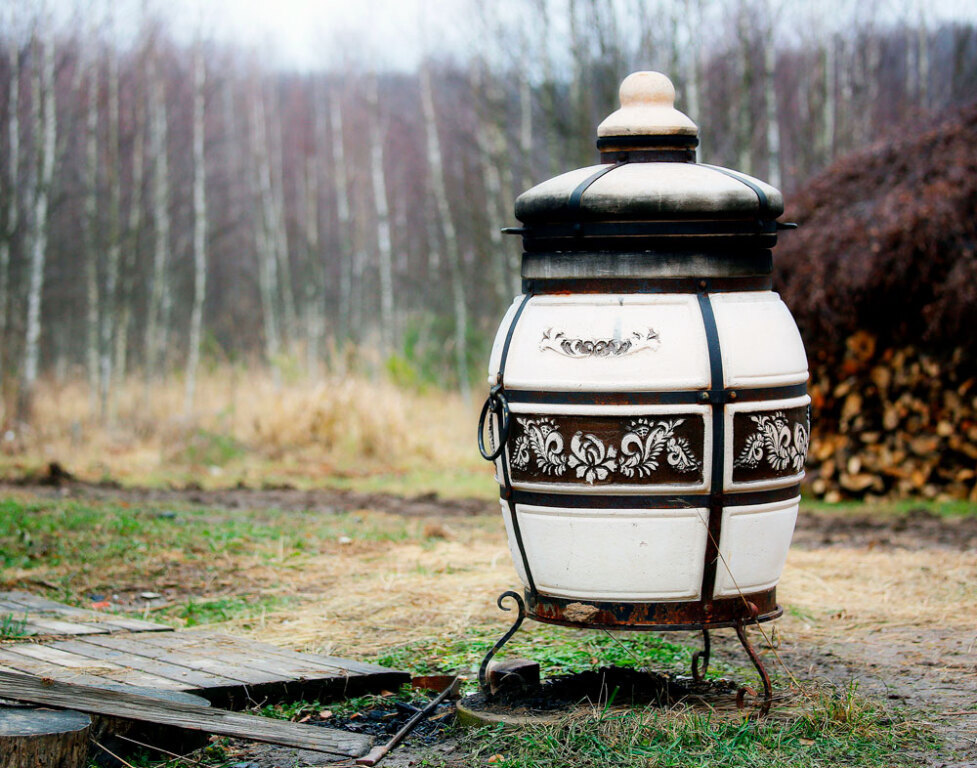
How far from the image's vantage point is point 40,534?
5.85m

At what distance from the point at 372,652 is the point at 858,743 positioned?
6.07ft

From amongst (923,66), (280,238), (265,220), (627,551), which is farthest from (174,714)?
(280,238)

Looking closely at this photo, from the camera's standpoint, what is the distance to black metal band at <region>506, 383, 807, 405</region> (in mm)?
2975

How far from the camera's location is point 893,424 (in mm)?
7992

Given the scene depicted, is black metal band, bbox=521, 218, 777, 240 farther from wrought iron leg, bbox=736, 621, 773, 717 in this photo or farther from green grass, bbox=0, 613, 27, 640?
green grass, bbox=0, 613, 27, 640

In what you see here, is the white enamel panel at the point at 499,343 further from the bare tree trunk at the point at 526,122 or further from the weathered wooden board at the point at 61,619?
the bare tree trunk at the point at 526,122

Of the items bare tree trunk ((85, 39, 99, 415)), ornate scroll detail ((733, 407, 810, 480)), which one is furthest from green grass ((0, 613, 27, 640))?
bare tree trunk ((85, 39, 99, 415))

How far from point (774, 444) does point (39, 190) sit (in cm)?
1267

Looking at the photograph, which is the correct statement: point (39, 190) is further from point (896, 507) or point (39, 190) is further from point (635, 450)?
point (635, 450)

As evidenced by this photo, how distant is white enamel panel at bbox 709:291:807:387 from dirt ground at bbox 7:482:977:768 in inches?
36.0

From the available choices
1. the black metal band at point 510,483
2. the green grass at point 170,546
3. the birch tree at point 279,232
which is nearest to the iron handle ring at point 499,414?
the black metal band at point 510,483

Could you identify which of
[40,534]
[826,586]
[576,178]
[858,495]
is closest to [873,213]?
[858,495]

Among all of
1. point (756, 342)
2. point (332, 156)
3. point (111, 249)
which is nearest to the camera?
point (756, 342)

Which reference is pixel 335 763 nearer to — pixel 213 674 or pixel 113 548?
pixel 213 674
